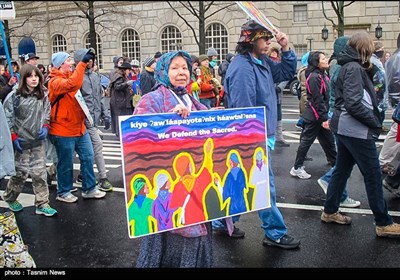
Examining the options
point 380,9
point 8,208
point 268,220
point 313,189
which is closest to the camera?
point 268,220

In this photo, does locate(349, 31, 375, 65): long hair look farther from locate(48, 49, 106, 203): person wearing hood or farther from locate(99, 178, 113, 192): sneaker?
locate(99, 178, 113, 192): sneaker

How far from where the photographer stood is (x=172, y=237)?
9.84 feet

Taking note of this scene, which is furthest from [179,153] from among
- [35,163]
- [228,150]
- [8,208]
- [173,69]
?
[8,208]

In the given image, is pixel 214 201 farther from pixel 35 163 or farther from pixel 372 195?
pixel 35 163

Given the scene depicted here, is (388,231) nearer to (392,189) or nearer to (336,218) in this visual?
(336,218)

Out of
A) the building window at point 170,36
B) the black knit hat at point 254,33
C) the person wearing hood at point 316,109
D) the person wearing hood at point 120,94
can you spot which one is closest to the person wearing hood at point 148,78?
the person wearing hood at point 120,94

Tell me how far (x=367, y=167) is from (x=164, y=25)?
29.1 meters

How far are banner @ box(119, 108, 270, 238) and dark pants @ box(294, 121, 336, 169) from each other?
3617 millimetres

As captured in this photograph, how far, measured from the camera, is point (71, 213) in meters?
5.46

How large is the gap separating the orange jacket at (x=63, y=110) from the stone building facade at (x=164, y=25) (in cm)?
2345

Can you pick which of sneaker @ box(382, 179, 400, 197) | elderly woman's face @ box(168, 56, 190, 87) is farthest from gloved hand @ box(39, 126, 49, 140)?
sneaker @ box(382, 179, 400, 197)

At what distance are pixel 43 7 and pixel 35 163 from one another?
29.9m

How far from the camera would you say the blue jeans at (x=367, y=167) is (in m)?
4.20

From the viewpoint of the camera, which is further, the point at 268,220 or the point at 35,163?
the point at 35,163
